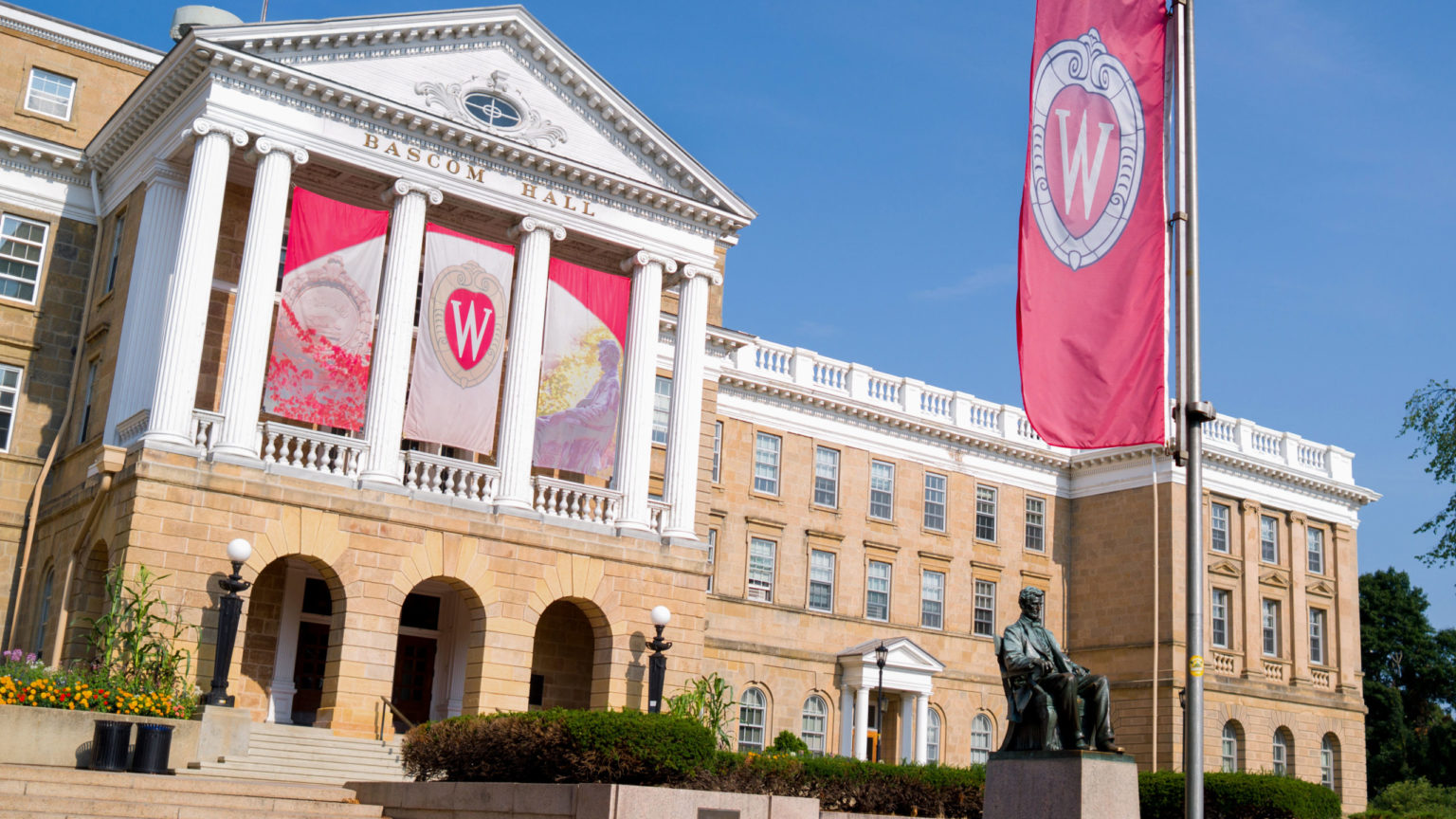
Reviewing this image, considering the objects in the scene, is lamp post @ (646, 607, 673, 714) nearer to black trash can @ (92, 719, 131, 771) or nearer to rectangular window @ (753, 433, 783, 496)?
black trash can @ (92, 719, 131, 771)

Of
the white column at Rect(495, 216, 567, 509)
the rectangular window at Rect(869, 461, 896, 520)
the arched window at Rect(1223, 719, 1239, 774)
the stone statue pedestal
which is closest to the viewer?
the stone statue pedestal

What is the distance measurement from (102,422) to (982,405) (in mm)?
28213

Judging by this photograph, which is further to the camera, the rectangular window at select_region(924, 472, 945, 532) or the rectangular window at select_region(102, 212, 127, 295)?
the rectangular window at select_region(924, 472, 945, 532)

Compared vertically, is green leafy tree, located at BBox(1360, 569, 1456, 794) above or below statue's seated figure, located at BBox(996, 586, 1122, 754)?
above

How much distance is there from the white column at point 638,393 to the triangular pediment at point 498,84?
1.83m

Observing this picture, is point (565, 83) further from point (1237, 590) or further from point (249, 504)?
point (1237, 590)

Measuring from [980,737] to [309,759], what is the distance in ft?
A: 86.8

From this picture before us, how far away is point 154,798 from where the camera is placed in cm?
1848

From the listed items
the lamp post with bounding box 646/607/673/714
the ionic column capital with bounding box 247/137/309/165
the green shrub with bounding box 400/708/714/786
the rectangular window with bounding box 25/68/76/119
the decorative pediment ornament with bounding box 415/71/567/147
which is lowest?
the green shrub with bounding box 400/708/714/786

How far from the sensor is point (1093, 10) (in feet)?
42.2

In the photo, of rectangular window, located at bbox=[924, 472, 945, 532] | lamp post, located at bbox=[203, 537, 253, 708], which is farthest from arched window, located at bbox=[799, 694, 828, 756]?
lamp post, located at bbox=[203, 537, 253, 708]

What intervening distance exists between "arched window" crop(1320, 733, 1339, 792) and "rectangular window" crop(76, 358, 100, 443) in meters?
39.6

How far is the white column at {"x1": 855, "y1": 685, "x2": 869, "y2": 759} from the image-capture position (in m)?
41.1

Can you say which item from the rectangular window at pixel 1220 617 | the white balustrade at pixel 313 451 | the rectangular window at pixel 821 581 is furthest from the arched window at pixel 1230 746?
the white balustrade at pixel 313 451
